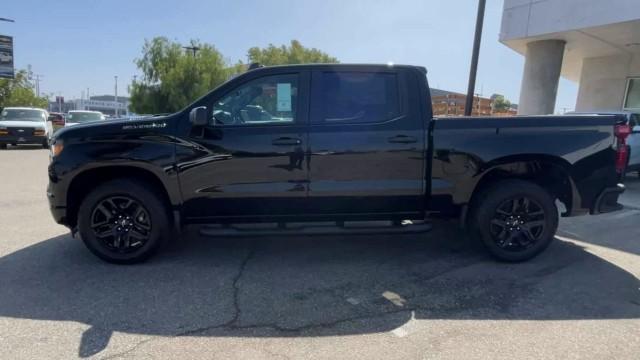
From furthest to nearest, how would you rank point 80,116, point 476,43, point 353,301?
point 80,116 < point 476,43 < point 353,301

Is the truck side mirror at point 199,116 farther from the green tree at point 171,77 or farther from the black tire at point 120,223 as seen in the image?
the green tree at point 171,77

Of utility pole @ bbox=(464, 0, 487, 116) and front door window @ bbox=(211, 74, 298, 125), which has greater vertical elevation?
utility pole @ bbox=(464, 0, 487, 116)

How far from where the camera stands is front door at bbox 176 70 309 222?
13.1 feet

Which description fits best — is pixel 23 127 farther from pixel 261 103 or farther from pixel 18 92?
pixel 18 92

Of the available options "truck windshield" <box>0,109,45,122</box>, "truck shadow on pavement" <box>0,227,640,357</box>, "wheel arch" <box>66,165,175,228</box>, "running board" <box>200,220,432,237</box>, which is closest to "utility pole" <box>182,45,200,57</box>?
"truck windshield" <box>0,109,45,122</box>

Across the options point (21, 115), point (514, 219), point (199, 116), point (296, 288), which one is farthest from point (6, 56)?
point (514, 219)

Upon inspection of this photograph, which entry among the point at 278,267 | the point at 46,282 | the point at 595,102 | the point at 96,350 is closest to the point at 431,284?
the point at 278,267

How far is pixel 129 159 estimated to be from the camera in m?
3.96

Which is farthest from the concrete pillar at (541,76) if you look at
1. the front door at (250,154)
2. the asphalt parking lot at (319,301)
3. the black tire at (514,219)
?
the front door at (250,154)

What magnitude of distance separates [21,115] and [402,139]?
18.0 m

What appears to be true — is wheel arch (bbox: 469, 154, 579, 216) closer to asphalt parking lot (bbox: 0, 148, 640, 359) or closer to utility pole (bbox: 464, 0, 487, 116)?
asphalt parking lot (bbox: 0, 148, 640, 359)

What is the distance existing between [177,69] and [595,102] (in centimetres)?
3395

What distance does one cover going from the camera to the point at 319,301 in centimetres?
346

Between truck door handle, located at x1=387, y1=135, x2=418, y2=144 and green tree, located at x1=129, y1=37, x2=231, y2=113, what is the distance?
3733cm
